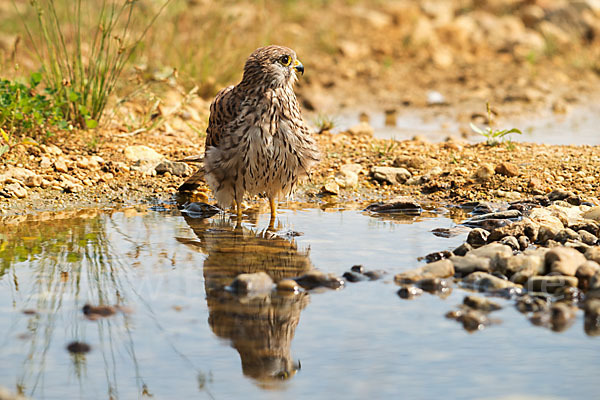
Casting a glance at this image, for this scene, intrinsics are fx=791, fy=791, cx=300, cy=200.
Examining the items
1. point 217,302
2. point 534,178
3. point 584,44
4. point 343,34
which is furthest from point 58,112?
point 584,44

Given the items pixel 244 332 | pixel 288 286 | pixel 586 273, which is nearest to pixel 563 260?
pixel 586 273

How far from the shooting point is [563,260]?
439 cm

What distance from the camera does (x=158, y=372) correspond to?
10.7ft

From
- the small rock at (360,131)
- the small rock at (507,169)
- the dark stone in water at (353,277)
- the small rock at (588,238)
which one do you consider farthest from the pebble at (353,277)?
the small rock at (360,131)

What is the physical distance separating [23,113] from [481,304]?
433 centimetres

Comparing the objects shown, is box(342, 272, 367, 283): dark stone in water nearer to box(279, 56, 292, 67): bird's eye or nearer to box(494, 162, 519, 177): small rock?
box(279, 56, 292, 67): bird's eye

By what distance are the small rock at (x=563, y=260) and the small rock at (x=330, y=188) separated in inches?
99.0

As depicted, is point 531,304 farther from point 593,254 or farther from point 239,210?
point 239,210

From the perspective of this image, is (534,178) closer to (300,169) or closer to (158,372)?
(300,169)

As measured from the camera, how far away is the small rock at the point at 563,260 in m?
4.34

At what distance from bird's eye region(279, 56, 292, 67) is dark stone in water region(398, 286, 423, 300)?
2.30 m

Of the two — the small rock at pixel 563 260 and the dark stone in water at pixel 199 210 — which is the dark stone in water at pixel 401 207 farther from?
the small rock at pixel 563 260

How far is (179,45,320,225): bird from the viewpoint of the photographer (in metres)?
5.71

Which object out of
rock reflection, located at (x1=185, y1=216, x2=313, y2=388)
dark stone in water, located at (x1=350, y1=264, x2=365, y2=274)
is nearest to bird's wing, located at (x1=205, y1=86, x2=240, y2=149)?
rock reflection, located at (x1=185, y1=216, x2=313, y2=388)
